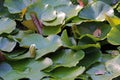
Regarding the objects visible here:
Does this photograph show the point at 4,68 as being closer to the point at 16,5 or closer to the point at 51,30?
the point at 51,30

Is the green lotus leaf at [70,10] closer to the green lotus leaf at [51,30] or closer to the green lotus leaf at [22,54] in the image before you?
the green lotus leaf at [51,30]

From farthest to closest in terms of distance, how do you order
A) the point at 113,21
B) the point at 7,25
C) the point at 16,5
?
the point at 16,5 → the point at 7,25 → the point at 113,21

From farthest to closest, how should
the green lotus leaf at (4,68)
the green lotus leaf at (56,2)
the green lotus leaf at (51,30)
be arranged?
the green lotus leaf at (56,2) → the green lotus leaf at (51,30) → the green lotus leaf at (4,68)

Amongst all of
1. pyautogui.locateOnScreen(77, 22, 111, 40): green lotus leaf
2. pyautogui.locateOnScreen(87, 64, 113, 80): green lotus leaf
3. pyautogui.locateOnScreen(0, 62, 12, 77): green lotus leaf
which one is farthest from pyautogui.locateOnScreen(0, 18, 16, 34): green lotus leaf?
pyautogui.locateOnScreen(87, 64, 113, 80): green lotus leaf

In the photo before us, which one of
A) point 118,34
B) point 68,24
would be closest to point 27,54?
point 68,24

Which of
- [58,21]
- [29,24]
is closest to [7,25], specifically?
[29,24]

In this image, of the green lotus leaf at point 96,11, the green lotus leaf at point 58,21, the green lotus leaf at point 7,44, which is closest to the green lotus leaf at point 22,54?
the green lotus leaf at point 7,44
